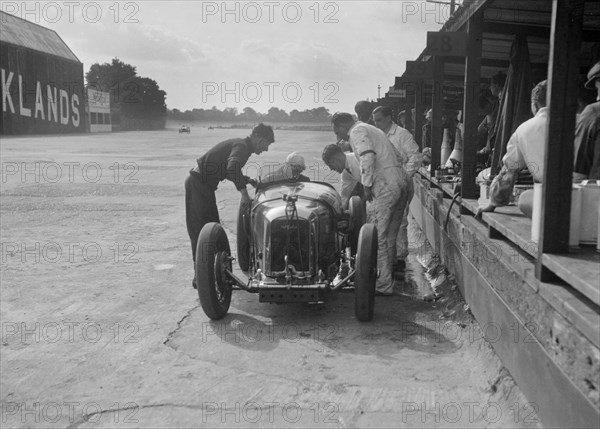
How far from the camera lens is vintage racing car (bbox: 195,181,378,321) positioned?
17.3 ft

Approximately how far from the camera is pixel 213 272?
Answer: 5309mm

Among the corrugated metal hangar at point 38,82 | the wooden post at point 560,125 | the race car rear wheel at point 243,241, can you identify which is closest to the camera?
the wooden post at point 560,125

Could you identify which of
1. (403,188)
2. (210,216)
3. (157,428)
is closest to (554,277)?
(157,428)

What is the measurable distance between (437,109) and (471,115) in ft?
9.18

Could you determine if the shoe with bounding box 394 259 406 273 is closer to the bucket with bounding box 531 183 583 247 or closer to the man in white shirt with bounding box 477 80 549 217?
the man in white shirt with bounding box 477 80 549 217

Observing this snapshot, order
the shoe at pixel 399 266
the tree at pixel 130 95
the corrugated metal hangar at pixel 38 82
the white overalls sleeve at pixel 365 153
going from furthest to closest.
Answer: the tree at pixel 130 95 → the corrugated metal hangar at pixel 38 82 → the shoe at pixel 399 266 → the white overalls sleeve at pixel 365 153

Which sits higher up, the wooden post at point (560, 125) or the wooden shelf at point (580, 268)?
the wooden post at point (560, 125)

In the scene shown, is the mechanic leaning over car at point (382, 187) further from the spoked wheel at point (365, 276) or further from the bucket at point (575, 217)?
the bucket at point (575, 217)

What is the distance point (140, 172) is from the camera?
782 inches

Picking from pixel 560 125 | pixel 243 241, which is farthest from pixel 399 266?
pixel 560 125

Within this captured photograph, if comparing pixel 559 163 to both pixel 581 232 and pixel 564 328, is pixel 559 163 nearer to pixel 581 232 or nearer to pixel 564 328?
pixel 581 232

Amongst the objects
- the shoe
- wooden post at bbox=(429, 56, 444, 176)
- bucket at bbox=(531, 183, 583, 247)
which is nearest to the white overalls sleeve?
A: the shoe

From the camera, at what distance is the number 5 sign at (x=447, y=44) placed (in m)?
6.26

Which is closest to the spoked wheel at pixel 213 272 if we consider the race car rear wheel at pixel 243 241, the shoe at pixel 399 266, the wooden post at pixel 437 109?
the race car rear wheel at pixel 243 241
